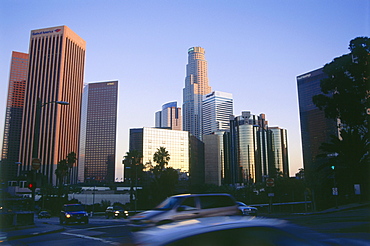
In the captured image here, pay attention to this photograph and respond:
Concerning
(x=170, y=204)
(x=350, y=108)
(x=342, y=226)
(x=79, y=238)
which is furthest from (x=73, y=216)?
(x=350, y=108)

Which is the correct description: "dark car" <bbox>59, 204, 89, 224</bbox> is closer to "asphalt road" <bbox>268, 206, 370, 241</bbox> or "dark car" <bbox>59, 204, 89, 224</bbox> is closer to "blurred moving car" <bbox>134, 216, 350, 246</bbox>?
"asphalt road" <bbox>268, 206, 370, 241</bbox>

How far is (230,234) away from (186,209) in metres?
9.09

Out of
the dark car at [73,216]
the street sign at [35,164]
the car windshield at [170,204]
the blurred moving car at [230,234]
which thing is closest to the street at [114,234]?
the blurred moving car at [230,234]

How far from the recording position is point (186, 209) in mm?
12805

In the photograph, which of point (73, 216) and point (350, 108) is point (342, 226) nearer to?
point (73, 216)

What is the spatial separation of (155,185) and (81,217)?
65.2 meters

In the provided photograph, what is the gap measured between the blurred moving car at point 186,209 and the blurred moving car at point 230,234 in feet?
26.7

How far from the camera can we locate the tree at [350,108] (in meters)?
38.4

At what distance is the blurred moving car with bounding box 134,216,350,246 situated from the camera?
390 centimetres

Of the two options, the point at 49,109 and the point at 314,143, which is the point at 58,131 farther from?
the point at 314,143

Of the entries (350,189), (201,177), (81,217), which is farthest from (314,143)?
(81,217)

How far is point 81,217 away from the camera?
78.8 ft

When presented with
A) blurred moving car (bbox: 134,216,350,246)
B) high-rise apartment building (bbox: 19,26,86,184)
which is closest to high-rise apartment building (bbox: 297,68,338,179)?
high-rise apartment building (bbox: 19,26,86,184)

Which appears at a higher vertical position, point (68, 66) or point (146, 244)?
point (68, 66)
